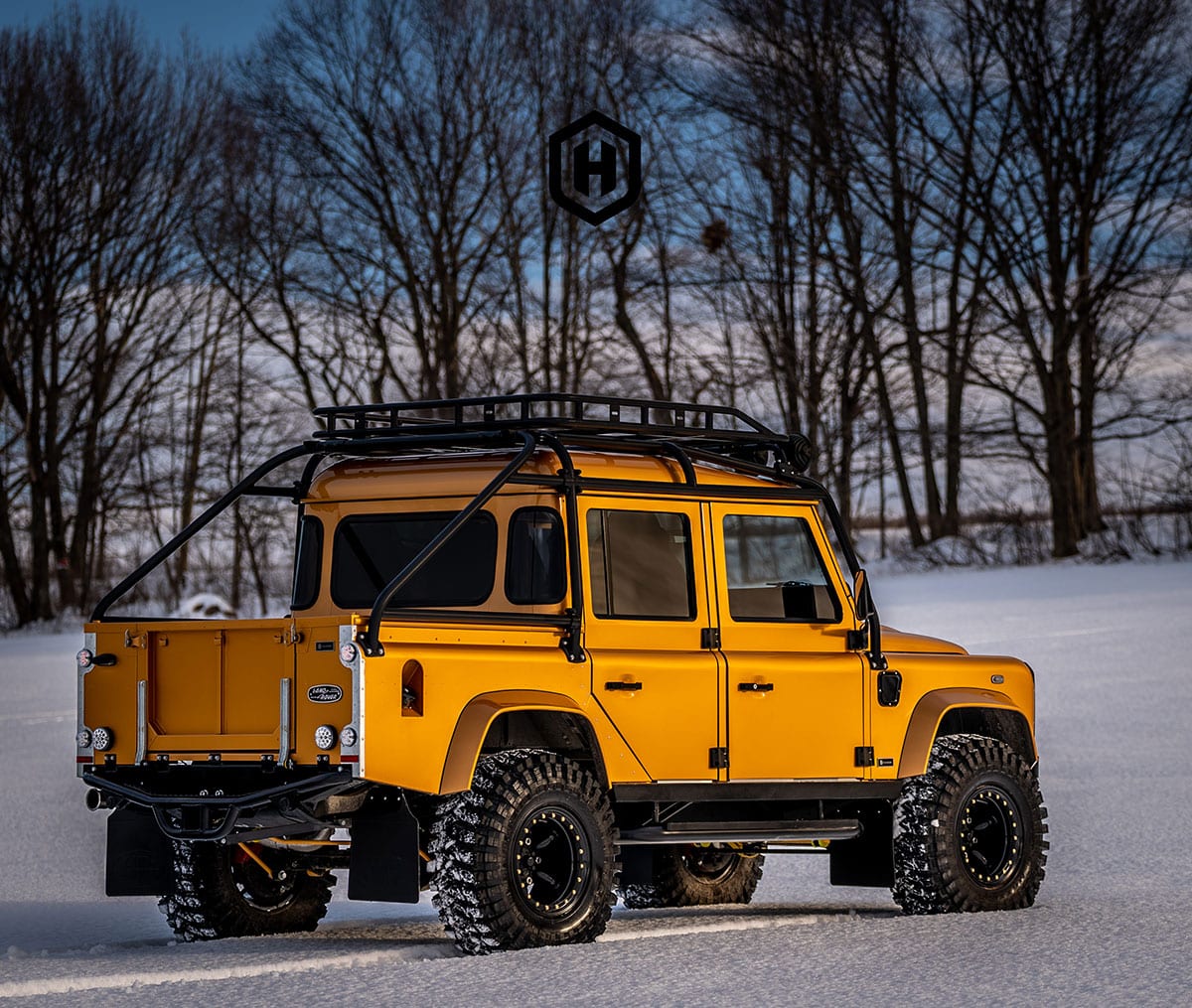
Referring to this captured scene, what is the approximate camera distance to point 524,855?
7.64 metres

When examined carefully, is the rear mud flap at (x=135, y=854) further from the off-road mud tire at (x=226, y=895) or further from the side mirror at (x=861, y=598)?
the side mirror at (x=861, y=598)

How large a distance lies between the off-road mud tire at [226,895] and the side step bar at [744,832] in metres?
1.62

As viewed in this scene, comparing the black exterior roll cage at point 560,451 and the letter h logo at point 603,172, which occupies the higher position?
the letter h logo at point 603,172

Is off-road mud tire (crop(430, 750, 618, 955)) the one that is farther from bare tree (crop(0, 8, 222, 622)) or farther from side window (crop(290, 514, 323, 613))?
bare tree (crop(0, 8, 222, 622))

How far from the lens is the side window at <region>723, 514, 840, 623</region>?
890 centimetres

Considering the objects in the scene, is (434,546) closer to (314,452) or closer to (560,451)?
(560,451)

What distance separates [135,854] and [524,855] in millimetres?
1870

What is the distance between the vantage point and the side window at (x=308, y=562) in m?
9.29

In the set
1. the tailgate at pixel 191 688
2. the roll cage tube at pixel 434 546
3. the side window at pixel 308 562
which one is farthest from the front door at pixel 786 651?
the tailgate at pixel 191 688

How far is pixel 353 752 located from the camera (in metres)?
7.04

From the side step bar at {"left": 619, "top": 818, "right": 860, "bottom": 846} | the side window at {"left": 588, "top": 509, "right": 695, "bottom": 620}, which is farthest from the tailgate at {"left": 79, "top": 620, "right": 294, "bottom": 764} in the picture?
the side step bar at {"left": 619, "top": 818, "right": 860, "bottom": 846}

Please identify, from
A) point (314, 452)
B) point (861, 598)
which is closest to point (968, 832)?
point (861, 598)

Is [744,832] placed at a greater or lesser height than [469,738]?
lesser

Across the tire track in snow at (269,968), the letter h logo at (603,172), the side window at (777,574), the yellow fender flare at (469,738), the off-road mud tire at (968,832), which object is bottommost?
the tire track in snow at (269,968)
